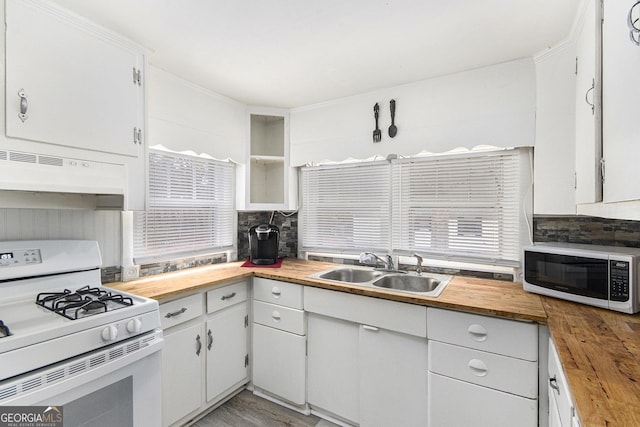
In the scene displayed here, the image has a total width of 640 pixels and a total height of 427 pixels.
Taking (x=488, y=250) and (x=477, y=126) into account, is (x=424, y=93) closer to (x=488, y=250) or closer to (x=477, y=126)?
(x=477, y=126)

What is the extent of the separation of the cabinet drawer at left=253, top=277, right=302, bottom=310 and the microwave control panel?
1611 mm

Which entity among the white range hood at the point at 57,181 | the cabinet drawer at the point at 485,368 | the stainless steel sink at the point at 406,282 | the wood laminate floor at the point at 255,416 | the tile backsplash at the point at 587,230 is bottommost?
the wood laminate floor at the point at 255,416

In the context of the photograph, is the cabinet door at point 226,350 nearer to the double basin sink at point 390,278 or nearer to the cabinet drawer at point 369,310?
the cabinet drawer at point 369,310

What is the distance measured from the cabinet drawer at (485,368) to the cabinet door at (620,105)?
825 millimetres

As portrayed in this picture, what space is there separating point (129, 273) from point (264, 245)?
97 cm

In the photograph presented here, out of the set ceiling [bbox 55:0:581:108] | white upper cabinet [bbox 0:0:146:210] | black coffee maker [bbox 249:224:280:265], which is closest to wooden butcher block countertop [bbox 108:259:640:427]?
black coffee maker [bbox 249:224:280:265]

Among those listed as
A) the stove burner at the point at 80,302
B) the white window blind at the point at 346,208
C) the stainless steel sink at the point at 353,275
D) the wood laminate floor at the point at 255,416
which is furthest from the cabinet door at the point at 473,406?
the stove burner at the point at 80,302

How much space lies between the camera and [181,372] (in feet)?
5.73

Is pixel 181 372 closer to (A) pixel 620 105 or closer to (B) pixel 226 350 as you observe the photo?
(B) pixel 226 350

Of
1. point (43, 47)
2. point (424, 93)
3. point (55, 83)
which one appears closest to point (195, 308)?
point (55, 83)

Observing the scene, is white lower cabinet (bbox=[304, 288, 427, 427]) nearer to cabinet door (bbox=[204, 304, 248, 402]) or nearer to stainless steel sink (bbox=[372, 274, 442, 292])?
stainless steel sink (bbox=[372, 274, 442, 292])

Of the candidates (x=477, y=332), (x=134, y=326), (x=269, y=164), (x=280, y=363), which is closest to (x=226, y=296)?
(x=280, y=363)

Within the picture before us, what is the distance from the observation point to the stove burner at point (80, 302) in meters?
1.22

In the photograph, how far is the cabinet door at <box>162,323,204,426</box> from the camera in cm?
166
